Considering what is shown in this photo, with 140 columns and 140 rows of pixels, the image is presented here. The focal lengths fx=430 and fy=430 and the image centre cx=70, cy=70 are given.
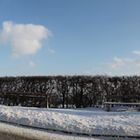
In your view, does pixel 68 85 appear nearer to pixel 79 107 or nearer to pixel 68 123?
pixel 79 107

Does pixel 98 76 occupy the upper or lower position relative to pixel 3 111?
upper

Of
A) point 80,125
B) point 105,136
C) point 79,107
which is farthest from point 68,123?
point 79,107

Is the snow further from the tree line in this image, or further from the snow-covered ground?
the tree line

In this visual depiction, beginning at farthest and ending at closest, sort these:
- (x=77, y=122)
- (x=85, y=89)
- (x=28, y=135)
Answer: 1. (x=85, y=89)
2. (x=77, y=122)
3. (x=28, y=135)

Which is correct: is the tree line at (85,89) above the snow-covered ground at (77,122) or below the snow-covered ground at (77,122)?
above

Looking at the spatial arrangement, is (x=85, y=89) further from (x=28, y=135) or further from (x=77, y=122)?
(x=28, y=135)

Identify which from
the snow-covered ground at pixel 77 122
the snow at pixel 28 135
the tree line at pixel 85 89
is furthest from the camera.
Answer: the tree line at pixel 85 89

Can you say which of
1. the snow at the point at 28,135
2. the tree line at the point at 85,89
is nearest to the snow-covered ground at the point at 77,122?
the snow at the point at 28,135

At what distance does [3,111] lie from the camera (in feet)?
51.1

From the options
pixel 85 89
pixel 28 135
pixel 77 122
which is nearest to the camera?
pixel 28 135

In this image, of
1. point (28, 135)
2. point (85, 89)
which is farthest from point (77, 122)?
point (85, 89)

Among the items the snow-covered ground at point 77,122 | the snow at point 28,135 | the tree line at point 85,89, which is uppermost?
the tree line at point 85,89

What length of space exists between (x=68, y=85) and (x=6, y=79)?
4.41m

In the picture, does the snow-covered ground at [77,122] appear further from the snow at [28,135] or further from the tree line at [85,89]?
the tree line at [85,89]
